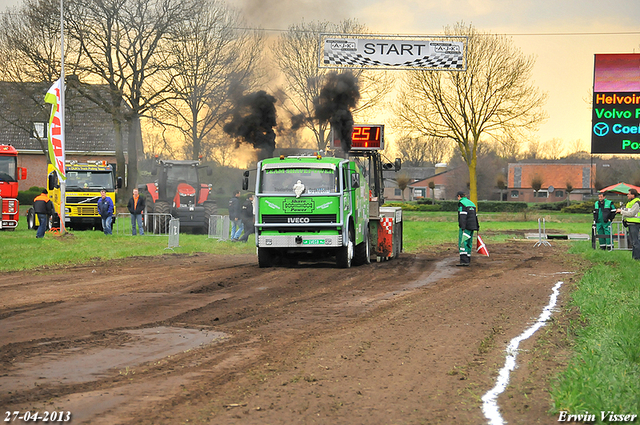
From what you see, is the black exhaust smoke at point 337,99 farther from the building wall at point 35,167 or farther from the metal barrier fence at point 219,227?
the building wall at point 35,167

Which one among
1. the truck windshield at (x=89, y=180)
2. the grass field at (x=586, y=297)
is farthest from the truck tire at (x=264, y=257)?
the truck windshield at (x=89, y=180)

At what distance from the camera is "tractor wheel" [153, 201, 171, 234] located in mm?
31406

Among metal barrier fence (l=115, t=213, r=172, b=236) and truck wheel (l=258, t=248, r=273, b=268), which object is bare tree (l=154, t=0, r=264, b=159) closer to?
metal barrier fence (l=115, t=213, r=172, b=236)

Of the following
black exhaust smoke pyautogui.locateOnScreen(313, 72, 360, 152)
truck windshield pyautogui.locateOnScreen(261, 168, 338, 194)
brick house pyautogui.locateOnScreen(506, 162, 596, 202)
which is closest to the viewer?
truck windshield pyautogui.locateOnScreen(261, 168, 338, 194)

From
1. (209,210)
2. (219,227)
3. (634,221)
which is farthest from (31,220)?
(634,221)

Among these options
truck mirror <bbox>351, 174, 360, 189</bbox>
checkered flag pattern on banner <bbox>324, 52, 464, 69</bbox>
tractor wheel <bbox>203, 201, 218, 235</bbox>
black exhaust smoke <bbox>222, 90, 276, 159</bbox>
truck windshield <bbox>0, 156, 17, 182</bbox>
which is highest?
checkered flag pattern on banner <bbox>324, 52, 464, 69</bbox>

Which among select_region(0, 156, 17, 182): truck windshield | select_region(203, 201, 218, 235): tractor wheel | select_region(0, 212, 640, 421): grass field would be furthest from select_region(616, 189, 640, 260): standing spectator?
select_region(0, 156, 17, 182): truck windshield

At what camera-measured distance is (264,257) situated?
703 inches

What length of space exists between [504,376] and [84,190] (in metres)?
29.7

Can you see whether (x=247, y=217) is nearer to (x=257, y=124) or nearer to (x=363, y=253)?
(x=257, y=124)

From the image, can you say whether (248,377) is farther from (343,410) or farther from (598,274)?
(598,274)

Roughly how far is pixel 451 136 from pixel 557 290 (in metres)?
39.1

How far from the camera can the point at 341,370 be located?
6828 millimetres

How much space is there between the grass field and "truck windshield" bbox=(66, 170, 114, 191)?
515cm
